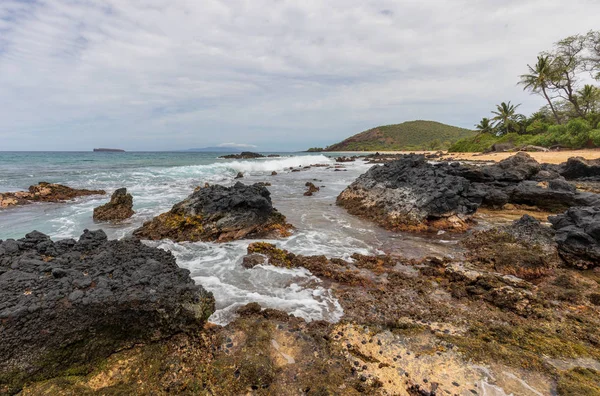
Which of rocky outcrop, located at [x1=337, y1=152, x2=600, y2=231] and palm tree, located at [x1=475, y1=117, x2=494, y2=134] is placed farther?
palm tree, located at [x1=475, y1=117, x2=494, y2=134]

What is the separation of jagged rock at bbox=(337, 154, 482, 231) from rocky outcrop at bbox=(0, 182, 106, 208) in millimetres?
15116

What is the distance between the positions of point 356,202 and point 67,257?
10783 millimetres

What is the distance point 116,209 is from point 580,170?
83.9 feet

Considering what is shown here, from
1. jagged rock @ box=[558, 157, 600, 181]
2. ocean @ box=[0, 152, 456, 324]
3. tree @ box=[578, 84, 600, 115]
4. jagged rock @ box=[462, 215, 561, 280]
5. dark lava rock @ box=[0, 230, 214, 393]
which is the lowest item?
ocean @ box=[0, 152, 456, 324]

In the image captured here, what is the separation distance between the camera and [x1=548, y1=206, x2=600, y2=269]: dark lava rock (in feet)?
20.2

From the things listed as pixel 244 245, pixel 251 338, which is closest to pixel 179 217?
pixel 244 245

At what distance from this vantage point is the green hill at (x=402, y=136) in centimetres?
10844

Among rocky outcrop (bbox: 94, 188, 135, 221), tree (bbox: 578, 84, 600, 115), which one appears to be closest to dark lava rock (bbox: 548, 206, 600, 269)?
rocky outcrop (bbox: 94, 188, 135, 221)

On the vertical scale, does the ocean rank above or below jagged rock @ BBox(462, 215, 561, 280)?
below

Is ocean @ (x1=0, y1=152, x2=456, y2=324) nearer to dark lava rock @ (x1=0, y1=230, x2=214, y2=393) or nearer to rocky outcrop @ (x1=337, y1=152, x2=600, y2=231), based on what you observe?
rocky outcrop @ (x1=337, y1=152, x2=600, y2=231)

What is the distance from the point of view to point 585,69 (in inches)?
1219

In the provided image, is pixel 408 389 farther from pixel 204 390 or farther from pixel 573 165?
pixel 573 165

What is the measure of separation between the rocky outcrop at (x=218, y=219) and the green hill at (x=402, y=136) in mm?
98215

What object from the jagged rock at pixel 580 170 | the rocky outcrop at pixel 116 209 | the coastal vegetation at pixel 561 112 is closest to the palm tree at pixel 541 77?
the coastal vegetation at pixel 561 112
